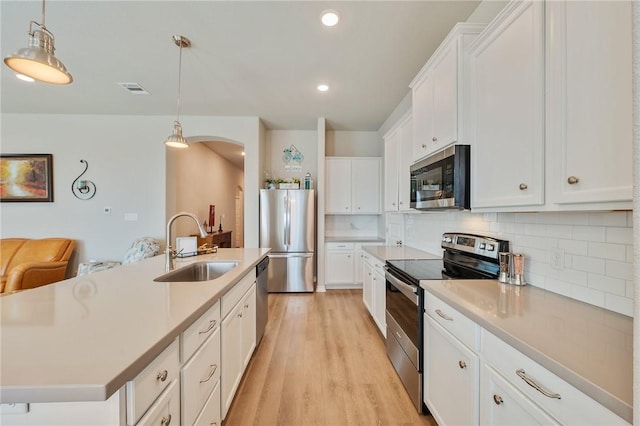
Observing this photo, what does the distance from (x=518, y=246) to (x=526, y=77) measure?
0.95m

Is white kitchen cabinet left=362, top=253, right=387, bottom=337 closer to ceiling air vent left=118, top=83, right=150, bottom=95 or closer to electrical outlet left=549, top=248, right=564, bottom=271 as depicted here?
electrical outlet left=549, top=248, right=564, bottom=271

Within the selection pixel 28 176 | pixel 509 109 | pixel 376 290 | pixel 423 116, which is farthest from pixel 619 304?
pixel 28 176

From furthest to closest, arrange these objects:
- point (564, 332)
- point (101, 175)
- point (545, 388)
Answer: point (101, 175)
point (564, 332)
point (545, 388)

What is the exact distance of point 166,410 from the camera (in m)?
0.91

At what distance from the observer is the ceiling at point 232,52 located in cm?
207

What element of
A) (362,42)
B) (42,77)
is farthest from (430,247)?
(42,77)

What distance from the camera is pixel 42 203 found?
13.7 ft

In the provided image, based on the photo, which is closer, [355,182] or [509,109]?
[509,109]

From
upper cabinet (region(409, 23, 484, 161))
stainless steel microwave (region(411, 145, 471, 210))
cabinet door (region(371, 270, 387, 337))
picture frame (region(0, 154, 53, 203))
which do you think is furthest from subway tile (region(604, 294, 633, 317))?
picture frame (region(0, 154, 53, 203))

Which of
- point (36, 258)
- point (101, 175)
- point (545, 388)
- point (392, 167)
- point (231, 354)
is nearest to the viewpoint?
point (545, 388)

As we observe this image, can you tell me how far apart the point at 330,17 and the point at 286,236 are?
307cm

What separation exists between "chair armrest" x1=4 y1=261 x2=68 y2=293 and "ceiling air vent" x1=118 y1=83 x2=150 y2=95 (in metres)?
2.64

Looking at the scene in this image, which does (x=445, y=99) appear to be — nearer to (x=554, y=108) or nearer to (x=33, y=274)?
(x=554, y=108)

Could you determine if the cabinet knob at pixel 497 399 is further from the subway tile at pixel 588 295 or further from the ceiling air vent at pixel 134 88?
the ceiling air vent at pixel 134 88
